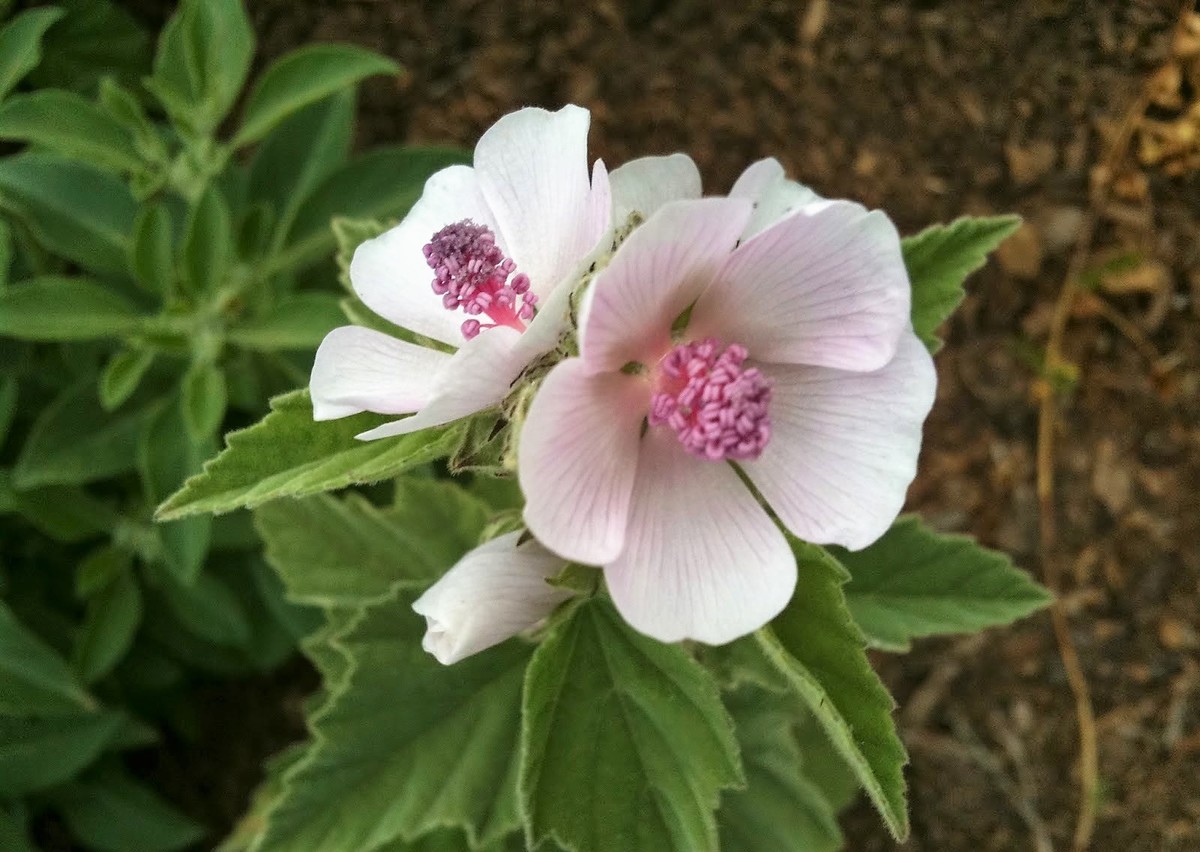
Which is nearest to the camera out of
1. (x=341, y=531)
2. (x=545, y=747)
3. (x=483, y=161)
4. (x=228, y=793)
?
(x=483, y=161)

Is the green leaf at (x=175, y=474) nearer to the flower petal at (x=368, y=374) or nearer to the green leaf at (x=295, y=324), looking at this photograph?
the green leaf at (x=295, y=324)

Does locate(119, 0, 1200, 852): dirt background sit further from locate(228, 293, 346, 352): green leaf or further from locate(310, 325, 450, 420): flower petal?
locate(310, 325, 450, 420): flower petal

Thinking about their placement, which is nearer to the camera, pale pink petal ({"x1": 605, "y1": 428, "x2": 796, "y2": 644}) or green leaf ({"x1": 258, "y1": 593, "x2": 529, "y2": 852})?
pale pink petal ({"x1": 605, "y1": 428, "x2": 796, "y2": 644})

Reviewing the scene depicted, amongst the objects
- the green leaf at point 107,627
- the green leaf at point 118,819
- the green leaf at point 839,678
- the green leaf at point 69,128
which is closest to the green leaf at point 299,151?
the green leaf at point 69,128

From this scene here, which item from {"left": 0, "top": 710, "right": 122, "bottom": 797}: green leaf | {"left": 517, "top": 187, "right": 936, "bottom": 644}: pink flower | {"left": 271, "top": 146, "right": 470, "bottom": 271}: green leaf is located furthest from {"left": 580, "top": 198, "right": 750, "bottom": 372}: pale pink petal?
{"left": 0, "top": 710, "right": 122, "bottom": 797}: green leaf

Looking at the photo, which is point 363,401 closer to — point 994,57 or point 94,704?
point 94,704

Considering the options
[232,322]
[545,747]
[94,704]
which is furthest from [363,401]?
[94,704]

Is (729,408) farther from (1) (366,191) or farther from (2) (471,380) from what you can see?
(1) (366,191)
